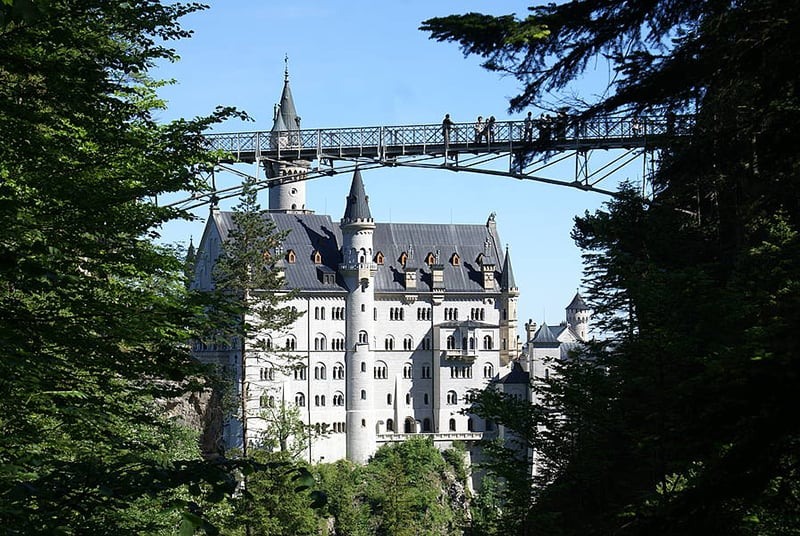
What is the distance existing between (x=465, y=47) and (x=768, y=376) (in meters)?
2.84

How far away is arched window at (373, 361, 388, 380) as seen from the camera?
107 metres

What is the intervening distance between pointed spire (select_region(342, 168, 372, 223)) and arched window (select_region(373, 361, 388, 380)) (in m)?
12.3

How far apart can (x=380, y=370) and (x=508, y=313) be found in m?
13.0

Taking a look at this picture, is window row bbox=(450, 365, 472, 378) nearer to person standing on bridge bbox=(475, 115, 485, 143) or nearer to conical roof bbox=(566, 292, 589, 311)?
conical roof bbox=(566, 292, 589, 311)

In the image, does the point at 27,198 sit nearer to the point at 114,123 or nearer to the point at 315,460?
the point at 114,123

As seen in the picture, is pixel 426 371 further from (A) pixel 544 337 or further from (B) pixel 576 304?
(B) pixel 576 304

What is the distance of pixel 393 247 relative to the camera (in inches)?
4370

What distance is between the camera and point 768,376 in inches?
293

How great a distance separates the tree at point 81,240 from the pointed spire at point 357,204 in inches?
3328

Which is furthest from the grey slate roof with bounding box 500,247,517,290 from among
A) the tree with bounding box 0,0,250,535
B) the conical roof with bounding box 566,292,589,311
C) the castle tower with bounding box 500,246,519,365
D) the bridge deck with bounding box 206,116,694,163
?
the tree with bounding box 0,0,250,535

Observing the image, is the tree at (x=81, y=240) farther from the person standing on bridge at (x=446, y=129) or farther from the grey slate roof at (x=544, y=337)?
the grey slate roof at (x=544, y=337)

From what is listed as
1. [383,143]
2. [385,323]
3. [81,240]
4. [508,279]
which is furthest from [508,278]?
[81,240]

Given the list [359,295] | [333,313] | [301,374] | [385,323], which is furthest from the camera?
[385,323]

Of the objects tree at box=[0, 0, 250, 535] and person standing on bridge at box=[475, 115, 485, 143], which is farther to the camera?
person standing on bridge at box=[475, 115, 485, 143]
